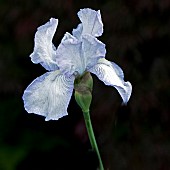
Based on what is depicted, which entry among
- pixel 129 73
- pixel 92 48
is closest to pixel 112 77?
pixel 92 48

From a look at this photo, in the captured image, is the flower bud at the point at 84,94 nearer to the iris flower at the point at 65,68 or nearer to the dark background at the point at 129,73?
the iris flower at the point at 65,68

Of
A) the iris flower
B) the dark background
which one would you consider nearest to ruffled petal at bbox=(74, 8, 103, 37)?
the iris flower

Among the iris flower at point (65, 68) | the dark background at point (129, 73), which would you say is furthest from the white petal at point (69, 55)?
the dark background at point (129, 73)

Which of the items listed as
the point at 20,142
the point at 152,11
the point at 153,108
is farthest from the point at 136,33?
the point at 20,142

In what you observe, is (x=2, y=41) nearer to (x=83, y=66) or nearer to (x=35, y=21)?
(x=35, y=21)

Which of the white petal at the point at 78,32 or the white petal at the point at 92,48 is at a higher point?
the white petal at the point at 78,32

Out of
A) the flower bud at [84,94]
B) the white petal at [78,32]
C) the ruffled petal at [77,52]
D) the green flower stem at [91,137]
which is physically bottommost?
the green flower stem at [91,137]

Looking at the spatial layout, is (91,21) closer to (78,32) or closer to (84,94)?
(78,32)
